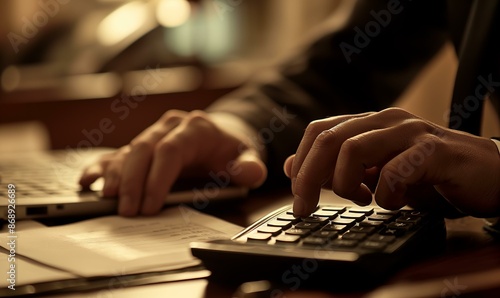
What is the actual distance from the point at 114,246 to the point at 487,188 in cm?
33

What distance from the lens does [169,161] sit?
33.8 inches

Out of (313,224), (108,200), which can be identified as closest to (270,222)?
(313,224)

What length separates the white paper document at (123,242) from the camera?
1.92 ft

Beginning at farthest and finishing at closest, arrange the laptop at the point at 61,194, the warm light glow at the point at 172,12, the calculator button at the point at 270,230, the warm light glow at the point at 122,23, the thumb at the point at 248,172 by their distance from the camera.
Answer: the warm light glow at the point at 172,12, the warm light glow at the point at 122,23, the thumb at the point at 248,172, the laptop at the point at 61,194, the calculator button at the point at 270,230

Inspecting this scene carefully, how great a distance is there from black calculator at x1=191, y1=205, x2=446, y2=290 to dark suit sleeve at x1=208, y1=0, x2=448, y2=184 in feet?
1.76

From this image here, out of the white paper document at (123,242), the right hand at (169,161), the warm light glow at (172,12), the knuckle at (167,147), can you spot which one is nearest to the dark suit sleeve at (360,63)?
the right hand at (169,161)

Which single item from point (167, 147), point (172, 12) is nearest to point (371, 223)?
point (167, 147)

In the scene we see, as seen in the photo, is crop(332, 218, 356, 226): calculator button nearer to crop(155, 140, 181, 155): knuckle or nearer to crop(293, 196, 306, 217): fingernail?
crop(293, 196, 306, 217): fingernail

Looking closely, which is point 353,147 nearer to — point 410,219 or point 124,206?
point 410,219

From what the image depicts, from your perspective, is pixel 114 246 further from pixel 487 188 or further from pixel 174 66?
pixel 174 66

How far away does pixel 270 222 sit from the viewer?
64 centimetres

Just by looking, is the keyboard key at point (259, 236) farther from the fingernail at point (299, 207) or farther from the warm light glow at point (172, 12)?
the warm light glow at point (172, 12)

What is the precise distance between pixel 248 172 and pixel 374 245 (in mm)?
386

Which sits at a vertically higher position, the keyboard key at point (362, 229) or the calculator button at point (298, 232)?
the calculator button at point (298, 232)
